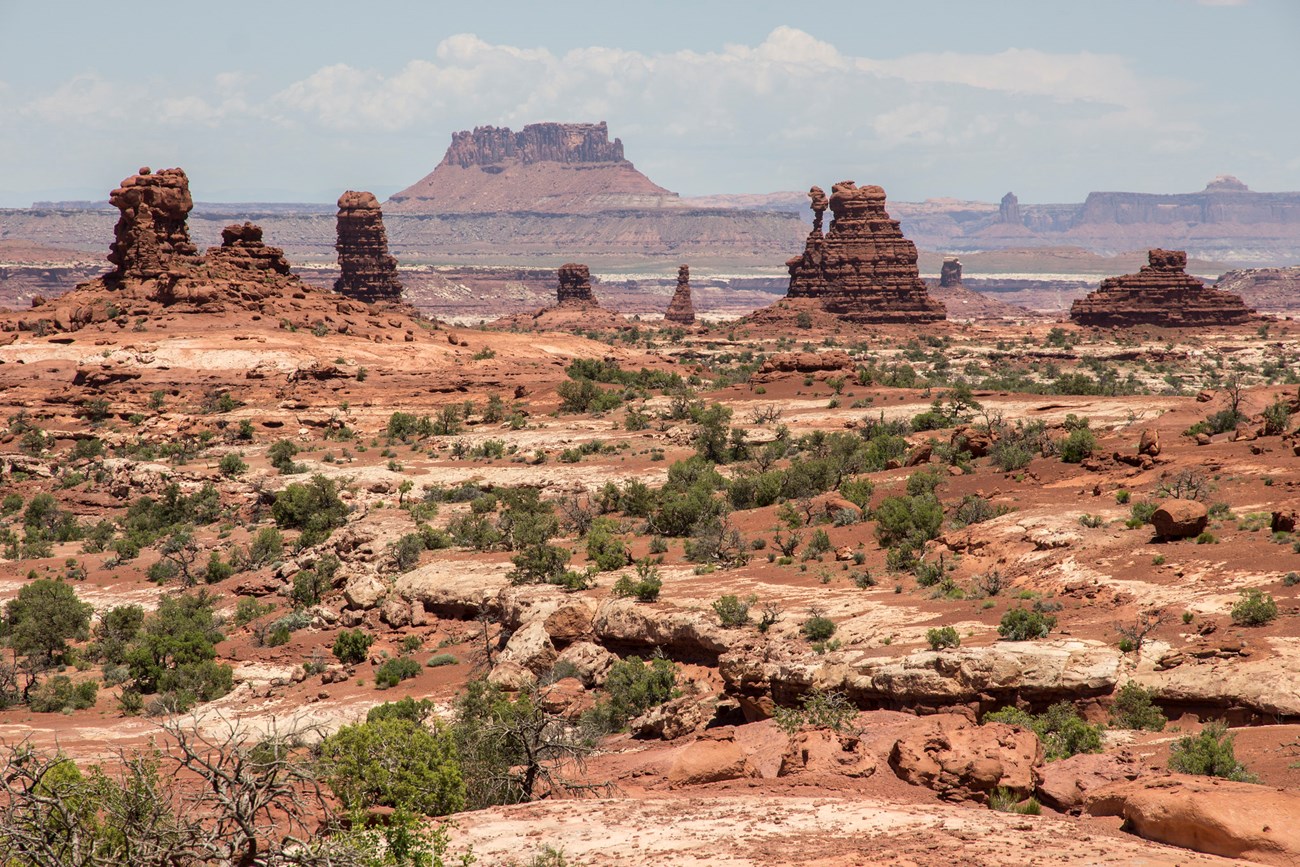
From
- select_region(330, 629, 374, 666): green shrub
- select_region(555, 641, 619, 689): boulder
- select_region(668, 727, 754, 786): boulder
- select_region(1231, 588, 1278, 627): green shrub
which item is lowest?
select_region(330, 629, 374, 666): green shrub

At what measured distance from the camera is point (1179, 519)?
845 inches

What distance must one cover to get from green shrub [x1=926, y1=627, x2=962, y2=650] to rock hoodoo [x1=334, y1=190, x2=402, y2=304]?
78277mm

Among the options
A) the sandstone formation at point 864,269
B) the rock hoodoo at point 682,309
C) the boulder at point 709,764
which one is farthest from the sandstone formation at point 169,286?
the rock hoodoo at point 682,309

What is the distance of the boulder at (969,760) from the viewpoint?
13.6m

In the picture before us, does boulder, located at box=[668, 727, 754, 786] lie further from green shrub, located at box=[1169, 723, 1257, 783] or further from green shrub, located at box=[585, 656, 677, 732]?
green shrub, located at box=[1169, 723, 1257, 783]

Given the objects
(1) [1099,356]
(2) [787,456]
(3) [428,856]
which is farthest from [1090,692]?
(1) [1099,356]

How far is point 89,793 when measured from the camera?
448 inches

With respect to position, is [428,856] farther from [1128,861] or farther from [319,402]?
[319,402]

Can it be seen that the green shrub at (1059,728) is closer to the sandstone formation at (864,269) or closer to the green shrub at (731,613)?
the green shrub at (731,613)

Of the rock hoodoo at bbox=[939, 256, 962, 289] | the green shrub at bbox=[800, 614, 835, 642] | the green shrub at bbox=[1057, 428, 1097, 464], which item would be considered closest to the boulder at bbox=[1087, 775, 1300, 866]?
the green shrub at bbox=[800, 614, 835, 642]

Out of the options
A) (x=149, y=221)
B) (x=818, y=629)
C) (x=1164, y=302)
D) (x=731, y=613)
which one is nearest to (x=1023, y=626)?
(x=818, y=629)

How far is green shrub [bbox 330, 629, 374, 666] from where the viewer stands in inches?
966

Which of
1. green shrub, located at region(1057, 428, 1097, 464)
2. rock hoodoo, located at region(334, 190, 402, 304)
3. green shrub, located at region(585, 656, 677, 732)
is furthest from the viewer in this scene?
rock hoodoo, located at region(334, 190, 402, 304)

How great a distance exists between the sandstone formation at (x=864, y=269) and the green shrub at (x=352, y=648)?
8047 cm
